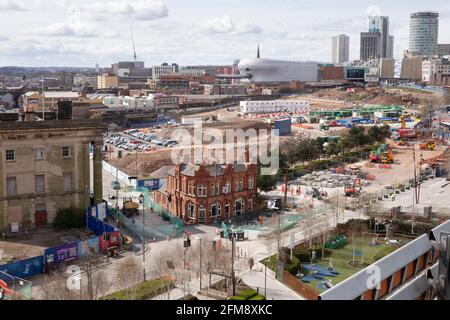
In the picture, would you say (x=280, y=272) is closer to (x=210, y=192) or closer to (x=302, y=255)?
(x=302, y=255)

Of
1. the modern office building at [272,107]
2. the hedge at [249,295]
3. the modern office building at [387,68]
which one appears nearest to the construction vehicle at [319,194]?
the hedge at [249,295]

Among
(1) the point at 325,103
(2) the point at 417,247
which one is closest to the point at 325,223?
(2) the point at 417,247

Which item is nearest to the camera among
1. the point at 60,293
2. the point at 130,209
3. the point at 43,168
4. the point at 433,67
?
the point at 60,293

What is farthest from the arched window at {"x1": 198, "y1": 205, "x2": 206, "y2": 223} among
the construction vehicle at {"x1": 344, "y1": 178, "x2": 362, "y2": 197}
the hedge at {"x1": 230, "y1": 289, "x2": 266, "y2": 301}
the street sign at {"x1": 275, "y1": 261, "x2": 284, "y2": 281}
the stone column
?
the hedge at {"x1": 230, "y1": 289, "x2": 266, "y2": 301}

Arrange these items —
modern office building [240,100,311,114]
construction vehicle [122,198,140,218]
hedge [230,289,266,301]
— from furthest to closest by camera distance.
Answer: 1. modern office building [240,100,311,114]
2. construction vehicle [122,198,140,218]
3. hedge [230,289,266,301]

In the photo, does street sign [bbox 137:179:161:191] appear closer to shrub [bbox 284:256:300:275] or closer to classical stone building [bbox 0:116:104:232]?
classical stone building [bbox 0:116:104:232]
